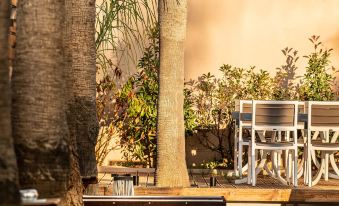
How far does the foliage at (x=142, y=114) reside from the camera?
1135cm

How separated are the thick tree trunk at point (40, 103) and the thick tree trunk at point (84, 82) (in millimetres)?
1106

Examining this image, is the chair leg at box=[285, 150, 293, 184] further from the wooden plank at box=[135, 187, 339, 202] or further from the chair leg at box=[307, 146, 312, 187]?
the wooden plank at box=[135, 187, 339, 202]

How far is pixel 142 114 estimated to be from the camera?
1128 cm

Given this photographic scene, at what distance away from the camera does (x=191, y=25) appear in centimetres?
1246

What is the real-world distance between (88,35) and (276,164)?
482cm

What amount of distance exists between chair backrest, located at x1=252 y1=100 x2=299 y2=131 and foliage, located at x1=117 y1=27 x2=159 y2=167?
2266 millimetres

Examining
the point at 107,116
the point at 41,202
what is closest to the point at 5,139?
the point at 41,202

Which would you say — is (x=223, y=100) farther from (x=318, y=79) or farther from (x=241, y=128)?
(x=241, y=128)

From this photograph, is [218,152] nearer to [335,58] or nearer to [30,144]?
[335,58]

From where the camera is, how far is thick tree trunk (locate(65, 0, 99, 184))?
590 centimetres

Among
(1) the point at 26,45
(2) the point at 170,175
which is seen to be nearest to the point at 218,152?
(2) the point at 170,175

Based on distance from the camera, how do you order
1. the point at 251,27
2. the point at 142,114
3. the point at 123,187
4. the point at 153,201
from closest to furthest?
the point at 153,201, the point at 123,187, the point at 142,114, the point at 251,27

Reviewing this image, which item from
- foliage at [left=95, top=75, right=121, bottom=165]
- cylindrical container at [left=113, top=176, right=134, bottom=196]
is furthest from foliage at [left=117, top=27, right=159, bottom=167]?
cylindrical container at [left=113, top=176, right=134, bottom=196]

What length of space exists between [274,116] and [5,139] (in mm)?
5944
